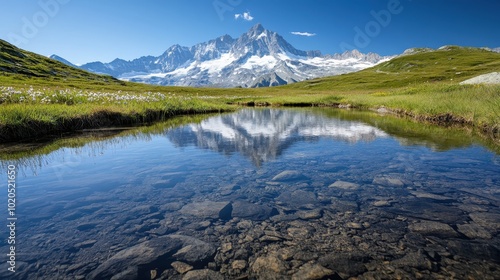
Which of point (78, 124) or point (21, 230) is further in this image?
point (78, 124)

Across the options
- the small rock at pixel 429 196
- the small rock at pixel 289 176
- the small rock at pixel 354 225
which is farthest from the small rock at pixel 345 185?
the small rock at pixel 354 225

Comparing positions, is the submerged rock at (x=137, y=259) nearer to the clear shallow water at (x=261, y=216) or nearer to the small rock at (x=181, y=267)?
the clear shallow water at (x=261, y=216)

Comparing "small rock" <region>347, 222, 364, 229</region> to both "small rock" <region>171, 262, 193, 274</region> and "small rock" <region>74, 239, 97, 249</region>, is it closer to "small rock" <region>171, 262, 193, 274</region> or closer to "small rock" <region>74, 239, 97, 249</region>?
"small rock" <region>171, 262, 193, 274</region>

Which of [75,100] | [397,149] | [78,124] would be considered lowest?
[397,149]

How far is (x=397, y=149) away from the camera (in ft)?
37.3

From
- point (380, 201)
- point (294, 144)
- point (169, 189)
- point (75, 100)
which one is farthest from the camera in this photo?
point (75, 100)

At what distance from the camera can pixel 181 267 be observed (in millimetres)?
3975

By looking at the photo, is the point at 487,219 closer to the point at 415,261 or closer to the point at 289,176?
the point at 415,261

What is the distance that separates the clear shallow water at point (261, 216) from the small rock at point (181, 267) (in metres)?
0.02

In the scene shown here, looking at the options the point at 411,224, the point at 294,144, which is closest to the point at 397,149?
the point at 294,144

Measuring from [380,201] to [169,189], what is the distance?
16.4ft

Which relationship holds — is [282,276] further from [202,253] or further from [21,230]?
[21,230]

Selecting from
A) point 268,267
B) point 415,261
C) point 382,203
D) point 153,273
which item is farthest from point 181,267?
point 382,203

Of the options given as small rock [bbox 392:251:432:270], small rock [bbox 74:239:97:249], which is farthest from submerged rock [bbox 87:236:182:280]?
small rock [bbox 392:251:432:270]
